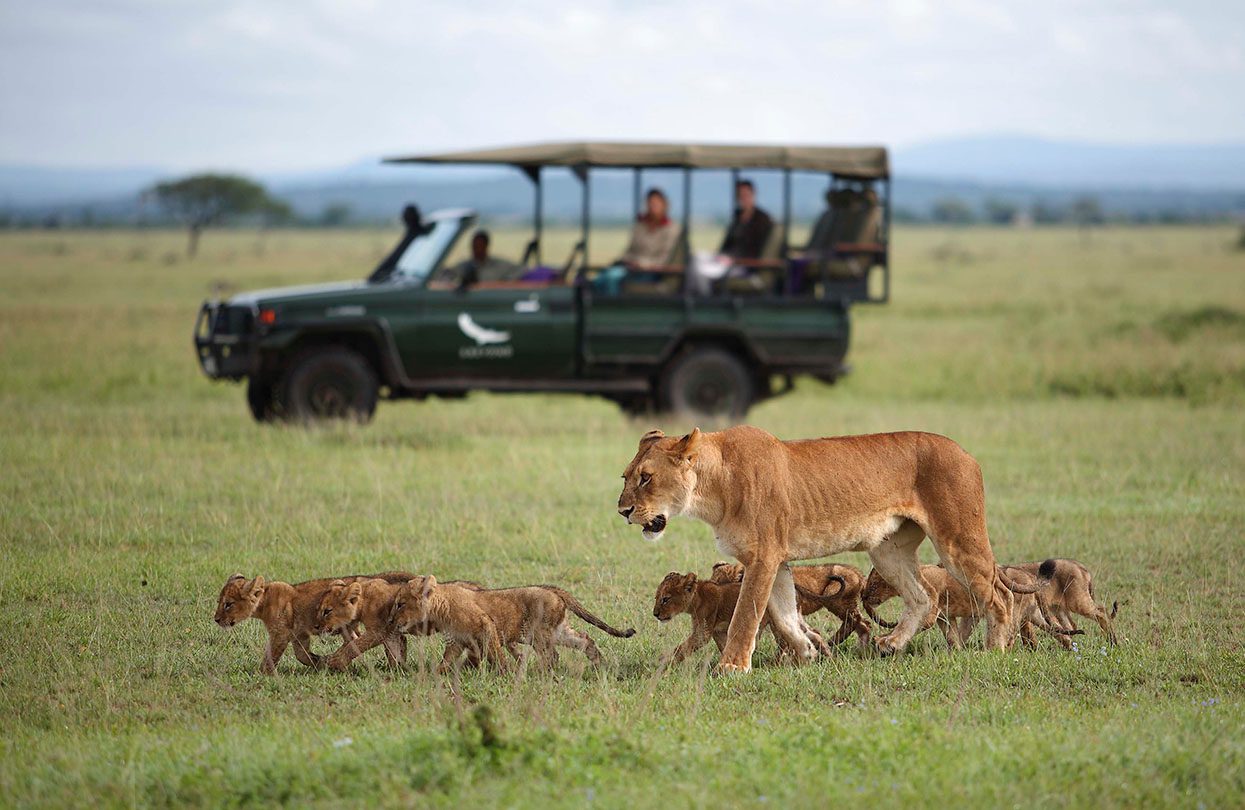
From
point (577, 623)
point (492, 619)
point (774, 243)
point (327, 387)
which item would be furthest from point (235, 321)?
point (492, 619)

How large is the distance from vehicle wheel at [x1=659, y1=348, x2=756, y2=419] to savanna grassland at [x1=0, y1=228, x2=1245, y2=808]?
368 millimetres

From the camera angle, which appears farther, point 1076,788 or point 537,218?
point 537,218

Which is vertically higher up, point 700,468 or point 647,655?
point 700,468

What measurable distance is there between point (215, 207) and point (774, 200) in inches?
3511

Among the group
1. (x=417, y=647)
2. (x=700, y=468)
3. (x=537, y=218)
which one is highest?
(x=537, y=218)

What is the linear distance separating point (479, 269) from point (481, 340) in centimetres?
84

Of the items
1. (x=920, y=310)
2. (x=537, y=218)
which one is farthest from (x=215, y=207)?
(x=537, y=218)

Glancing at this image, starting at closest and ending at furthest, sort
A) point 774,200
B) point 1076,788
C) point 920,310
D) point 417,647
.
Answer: point 1076,788, point 417,647, point 920,310, point 774,200

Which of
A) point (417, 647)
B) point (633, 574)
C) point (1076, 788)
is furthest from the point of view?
point (633, 574)

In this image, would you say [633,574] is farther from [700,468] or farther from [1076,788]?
[1076,788]

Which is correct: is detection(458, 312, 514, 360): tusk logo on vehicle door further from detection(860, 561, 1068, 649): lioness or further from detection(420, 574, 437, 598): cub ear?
detection(420, 574, 437, 598): cub ear

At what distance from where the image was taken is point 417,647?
782cm

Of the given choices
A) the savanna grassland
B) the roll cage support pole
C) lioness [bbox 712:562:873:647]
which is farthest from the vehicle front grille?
lioness [bbox 712:562:873:647]

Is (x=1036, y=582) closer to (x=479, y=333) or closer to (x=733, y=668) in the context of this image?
(x=733, y=668)
